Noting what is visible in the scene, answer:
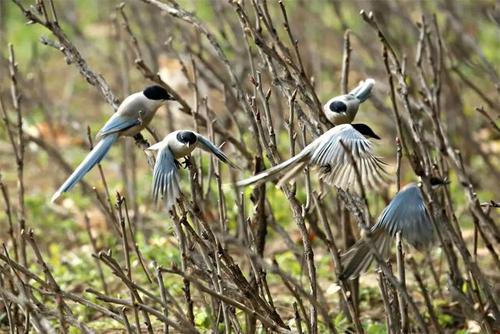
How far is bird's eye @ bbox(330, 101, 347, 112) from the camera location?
3508 millimetres

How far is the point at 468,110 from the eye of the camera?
8562mm

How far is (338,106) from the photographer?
3523 mm

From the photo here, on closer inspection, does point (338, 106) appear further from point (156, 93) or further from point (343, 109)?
point (156, 93)

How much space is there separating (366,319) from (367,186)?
1184 mm

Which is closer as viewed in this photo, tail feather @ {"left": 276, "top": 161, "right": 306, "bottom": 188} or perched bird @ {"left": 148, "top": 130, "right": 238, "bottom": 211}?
tail feather @ {"left": 276, "top": 161, "right": 306, "bottom": 188}

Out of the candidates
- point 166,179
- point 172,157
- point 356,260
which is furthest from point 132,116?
point 356,260

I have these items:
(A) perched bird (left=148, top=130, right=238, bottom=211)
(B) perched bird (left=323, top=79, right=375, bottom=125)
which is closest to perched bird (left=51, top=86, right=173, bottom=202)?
(A) perched bird (left=148, top=130, right=238, bottom=211)

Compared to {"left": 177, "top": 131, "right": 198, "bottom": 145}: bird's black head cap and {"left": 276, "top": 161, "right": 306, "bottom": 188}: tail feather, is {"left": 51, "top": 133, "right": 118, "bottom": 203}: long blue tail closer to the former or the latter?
{"left": 177, "top": 131, "right": 198, "bottom": 145}: bird's black head cap

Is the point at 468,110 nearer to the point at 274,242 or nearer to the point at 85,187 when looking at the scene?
the point at 274,242

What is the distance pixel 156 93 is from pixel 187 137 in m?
0.49

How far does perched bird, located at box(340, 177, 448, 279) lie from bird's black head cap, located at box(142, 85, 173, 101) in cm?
101

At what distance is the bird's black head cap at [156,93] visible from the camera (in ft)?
12.4

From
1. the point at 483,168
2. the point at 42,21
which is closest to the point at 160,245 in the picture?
the point at 42,21

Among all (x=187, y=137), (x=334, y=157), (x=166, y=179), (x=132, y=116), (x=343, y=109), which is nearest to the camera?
(x=334, y=157)
